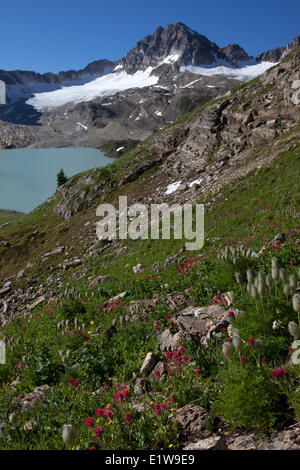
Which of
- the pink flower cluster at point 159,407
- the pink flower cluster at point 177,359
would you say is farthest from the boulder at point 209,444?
the pink flower cluster at point 177,359

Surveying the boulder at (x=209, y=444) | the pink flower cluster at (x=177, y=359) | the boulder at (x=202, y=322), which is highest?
the boulder at (x=202, y=322)

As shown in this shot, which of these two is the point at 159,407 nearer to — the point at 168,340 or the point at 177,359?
the point at 177,359

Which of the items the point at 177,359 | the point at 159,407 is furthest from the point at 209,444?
the point at 177,359

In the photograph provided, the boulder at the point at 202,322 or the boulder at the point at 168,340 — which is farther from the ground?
the boulder at the point at 202,322

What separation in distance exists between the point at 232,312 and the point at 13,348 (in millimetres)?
6037

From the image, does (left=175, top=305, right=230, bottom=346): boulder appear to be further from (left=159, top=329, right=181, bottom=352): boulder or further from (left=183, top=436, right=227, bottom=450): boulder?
(left=183, top=436, right=227, bottom=450): boulder

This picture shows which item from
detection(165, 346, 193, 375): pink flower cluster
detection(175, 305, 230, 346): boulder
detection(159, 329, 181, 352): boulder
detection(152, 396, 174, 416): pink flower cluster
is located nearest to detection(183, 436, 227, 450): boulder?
detection(152, 396, 174, 416): pink flower cluster

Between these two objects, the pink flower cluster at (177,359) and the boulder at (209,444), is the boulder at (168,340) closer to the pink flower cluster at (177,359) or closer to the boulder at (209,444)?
the pink flower cluster at (177,359)

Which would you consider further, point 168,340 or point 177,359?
point 168,340

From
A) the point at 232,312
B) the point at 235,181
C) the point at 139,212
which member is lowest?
the point at 232,312

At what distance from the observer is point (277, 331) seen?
169 inches
